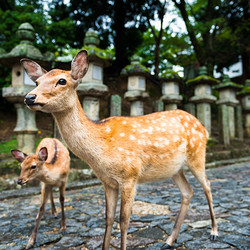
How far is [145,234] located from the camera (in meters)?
3.13

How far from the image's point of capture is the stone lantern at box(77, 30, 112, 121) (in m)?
6.35

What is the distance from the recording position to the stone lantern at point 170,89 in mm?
8273

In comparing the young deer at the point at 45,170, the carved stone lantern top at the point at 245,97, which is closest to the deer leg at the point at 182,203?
the young deer at the point at 45,170

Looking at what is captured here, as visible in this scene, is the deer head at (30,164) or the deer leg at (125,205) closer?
the deer leg at (125,205)

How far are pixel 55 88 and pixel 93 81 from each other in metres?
4.28

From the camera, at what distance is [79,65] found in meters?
2.47

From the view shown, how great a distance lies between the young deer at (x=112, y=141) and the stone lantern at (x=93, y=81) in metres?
3.63

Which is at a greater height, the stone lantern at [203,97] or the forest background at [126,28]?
the forest background at [126,28]

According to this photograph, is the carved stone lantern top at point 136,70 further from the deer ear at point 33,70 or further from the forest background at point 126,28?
the deer ear at point 33,70

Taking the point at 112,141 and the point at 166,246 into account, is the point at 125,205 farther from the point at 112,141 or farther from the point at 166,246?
the point at 166,246

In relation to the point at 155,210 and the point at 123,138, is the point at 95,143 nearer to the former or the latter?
the point at 123,138

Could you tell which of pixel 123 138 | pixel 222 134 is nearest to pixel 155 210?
pixel 123 138

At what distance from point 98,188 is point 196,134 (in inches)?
129

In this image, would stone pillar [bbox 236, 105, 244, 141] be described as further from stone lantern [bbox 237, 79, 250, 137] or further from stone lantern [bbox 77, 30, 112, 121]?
stone lantern [bbox 77, 30, 112, 121]
